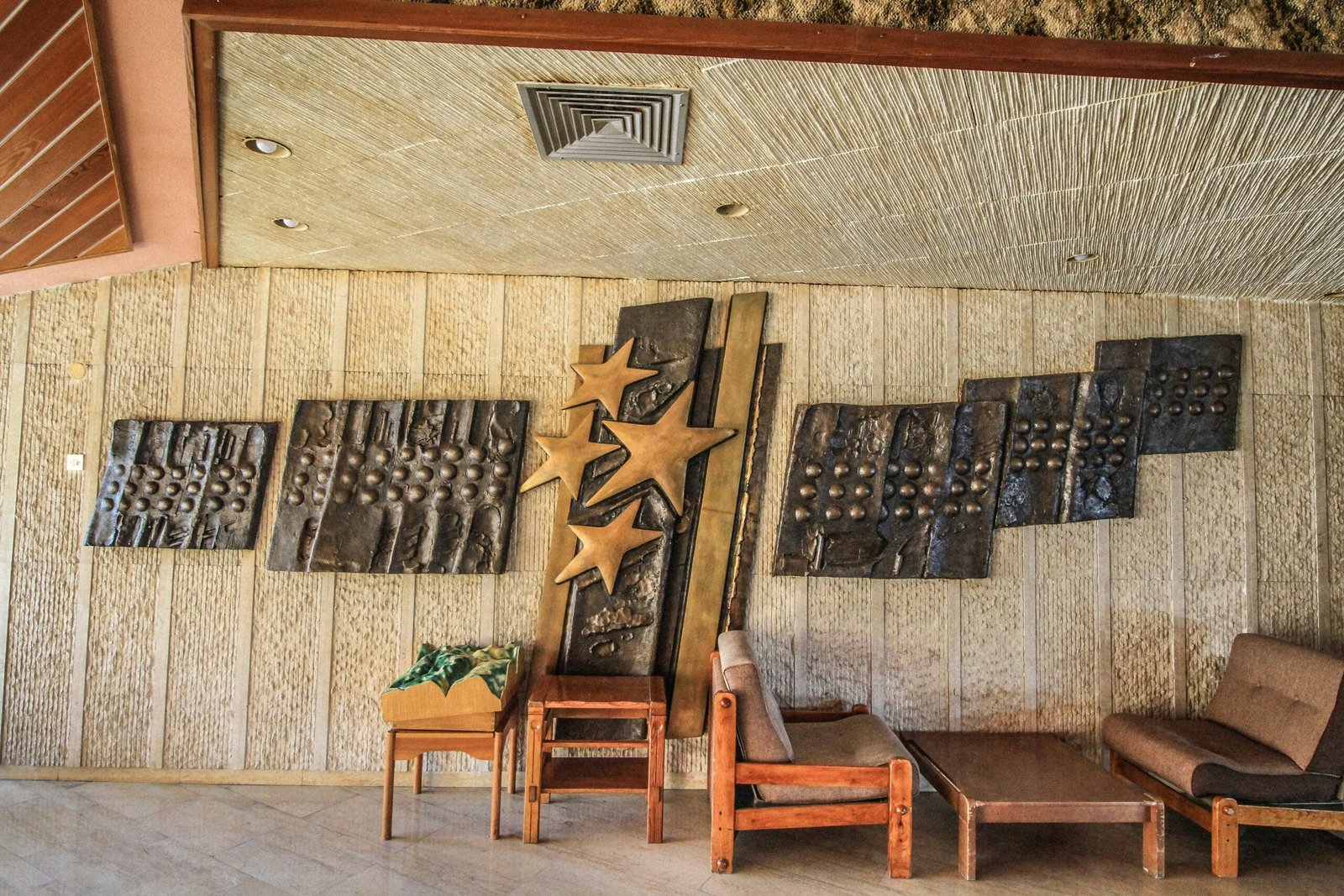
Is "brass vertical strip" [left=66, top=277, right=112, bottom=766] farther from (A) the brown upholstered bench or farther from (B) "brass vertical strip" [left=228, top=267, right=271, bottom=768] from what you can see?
(A) the brown upholstered bench

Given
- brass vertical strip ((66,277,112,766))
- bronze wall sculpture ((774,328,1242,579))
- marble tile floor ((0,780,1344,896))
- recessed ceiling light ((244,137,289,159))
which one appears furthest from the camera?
bronze wall sculpture ((774,328,1242,579))

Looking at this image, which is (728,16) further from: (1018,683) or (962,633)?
(1018,683)

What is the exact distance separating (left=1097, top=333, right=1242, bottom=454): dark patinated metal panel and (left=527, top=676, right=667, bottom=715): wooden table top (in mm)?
2521

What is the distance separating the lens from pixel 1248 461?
3648 mm

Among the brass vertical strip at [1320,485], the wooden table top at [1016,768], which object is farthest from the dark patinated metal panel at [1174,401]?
the wooden table top at [1016,768]

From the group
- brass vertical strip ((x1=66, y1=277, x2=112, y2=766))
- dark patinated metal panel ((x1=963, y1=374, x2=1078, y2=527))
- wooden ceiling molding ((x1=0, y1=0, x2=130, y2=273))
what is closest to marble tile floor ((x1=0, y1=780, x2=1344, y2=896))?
brass vertical strip ((x1=66, y1=277, x2=112, y2=766))

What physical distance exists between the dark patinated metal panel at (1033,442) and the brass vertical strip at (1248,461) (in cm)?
83

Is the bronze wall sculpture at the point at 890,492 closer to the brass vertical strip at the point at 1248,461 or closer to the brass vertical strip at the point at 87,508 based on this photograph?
the brass vertical strip at the point at 1248,461

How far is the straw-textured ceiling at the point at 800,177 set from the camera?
202 centimetres

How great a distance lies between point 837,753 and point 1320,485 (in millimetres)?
2686

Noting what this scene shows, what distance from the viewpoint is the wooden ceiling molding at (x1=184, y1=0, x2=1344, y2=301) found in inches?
73.8

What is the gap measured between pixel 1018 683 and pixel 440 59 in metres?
3.37

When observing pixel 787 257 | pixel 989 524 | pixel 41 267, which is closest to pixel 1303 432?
pixel 989 524

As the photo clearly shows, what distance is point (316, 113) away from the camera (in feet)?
7.26
